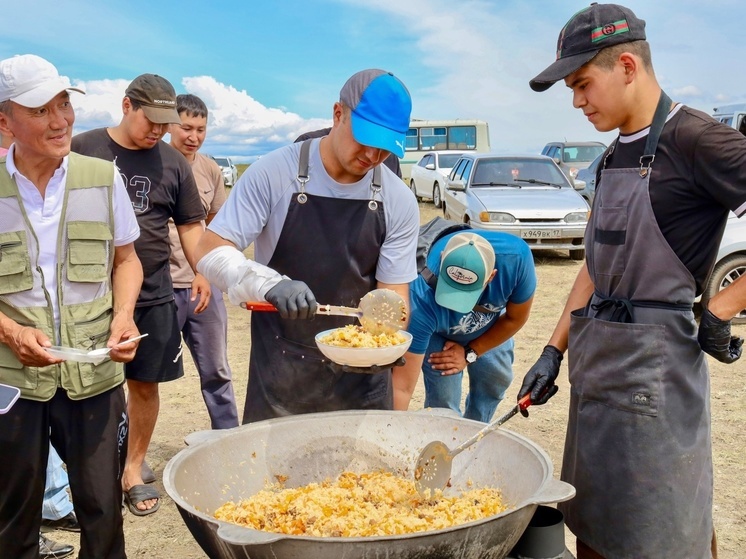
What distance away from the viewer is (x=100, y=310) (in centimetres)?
252

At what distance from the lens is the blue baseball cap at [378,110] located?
2246 mm

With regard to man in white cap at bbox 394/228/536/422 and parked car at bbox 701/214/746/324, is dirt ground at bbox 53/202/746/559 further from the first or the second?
man in white cap at bbox 394/228/536/422

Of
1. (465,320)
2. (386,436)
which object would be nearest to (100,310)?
(386,436)

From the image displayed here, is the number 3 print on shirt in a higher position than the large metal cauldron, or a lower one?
higher

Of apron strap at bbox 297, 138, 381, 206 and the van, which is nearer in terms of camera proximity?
apron strap at bbox 297, 138, 381, 206

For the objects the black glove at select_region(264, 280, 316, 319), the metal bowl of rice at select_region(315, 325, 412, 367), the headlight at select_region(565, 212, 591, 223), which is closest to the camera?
the black glove at select_region(264, 280, 316, 319)

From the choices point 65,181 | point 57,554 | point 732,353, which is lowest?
point 57,554

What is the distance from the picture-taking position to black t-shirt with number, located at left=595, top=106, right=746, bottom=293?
1861mm

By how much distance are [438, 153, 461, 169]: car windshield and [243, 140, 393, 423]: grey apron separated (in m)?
15.2

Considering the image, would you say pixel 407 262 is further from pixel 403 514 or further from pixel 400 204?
pixel 403 514

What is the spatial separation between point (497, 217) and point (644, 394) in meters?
7.69

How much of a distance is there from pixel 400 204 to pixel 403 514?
1144 millimetres

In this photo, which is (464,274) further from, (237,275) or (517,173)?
(517,173)

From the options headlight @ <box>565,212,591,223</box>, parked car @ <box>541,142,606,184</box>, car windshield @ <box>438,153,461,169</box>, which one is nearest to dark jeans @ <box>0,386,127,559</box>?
headlight @ <box>565,212,591,223</box>
